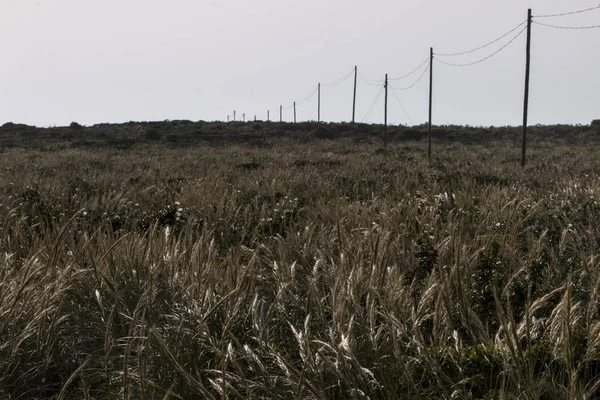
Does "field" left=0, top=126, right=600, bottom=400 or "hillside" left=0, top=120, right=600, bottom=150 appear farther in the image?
"hillside" left=0, top=120, right=600, bottom=150

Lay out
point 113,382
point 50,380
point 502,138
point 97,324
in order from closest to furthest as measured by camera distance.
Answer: point 113,382
point 50,380
point 97,324
point 502,138

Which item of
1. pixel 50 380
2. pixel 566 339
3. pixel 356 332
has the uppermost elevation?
pixel 566 339

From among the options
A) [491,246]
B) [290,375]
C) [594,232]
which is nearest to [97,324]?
[290,375]

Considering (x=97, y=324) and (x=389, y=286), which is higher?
(x=389, y=286)

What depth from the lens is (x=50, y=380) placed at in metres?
2.56

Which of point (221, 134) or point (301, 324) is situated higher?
point (221, 134)

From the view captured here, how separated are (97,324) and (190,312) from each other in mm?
609

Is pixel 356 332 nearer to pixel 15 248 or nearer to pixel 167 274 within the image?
pixel 167 274

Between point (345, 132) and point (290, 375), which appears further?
point (345, 132)

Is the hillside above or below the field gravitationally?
above

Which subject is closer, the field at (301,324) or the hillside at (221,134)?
the field at (301,324)

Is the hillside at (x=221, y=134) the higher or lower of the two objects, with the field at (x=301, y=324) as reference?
higher

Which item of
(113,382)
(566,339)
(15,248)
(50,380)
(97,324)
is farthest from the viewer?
(15,248)

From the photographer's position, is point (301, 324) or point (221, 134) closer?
point (301, 324)
